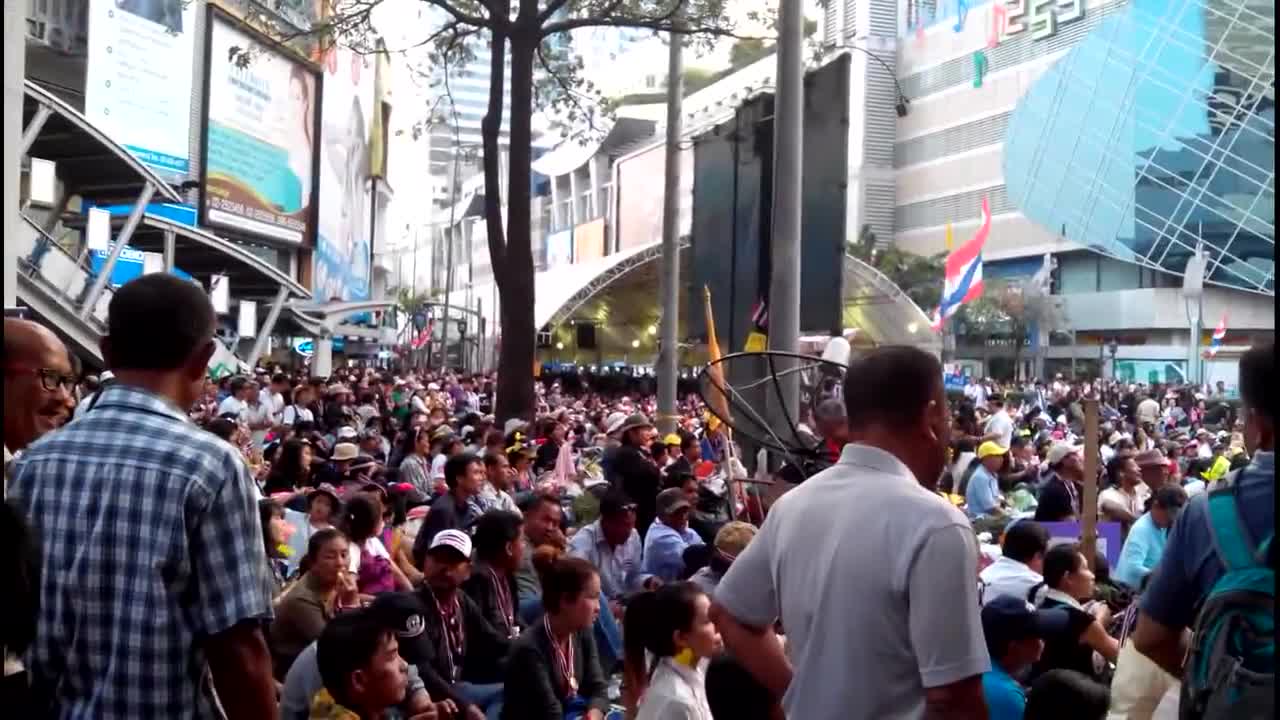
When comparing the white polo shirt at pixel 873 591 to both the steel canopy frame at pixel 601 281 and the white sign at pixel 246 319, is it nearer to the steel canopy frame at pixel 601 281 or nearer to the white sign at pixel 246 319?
the white sign at pixel 246 319

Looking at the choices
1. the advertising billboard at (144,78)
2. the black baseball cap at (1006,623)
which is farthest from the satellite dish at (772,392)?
the advertising billboard at (144,78)

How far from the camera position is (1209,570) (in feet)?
8.77

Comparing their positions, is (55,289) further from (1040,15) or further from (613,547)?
(1040,15)

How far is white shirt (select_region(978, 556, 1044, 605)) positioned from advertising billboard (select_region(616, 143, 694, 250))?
61.5 m

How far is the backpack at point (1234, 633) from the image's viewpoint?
246 centimetres

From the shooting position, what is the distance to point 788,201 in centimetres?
1049

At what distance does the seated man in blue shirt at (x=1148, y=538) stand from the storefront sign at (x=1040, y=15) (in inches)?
2650

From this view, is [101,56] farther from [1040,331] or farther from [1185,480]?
[1040,331]

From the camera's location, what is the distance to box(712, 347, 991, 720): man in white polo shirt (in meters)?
2.71

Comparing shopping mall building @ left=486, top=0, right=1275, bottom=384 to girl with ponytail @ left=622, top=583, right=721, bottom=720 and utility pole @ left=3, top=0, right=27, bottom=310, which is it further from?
girl with ponytail @ left=622, top=583, right=721, bottom=720

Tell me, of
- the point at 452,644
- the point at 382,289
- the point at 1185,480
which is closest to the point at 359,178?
the point at 382,289

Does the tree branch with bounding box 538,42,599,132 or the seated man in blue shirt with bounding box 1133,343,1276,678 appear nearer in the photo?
the seated man in blue shirt with bounding box 1133,343,1276,678

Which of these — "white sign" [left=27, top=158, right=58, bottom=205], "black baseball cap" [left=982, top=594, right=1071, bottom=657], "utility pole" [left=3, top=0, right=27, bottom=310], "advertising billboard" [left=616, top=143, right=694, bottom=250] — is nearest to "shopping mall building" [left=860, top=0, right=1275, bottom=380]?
"advertising billboard" [left=616, top=143, right=694, bottom=250]

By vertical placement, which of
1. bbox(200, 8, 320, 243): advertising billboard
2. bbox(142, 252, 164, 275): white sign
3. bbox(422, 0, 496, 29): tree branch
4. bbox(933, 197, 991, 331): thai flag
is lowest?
bbox(142, 252, 164, 275): white sign
